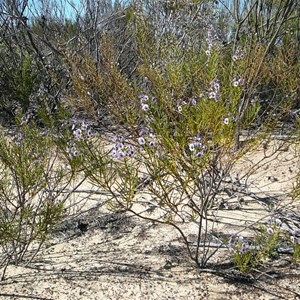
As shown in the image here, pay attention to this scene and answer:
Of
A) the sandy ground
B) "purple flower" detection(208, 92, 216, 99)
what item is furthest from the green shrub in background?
"purple flower" detection(208, 92, 216, 99)

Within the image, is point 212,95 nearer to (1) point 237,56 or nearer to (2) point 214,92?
(2) point 214,92

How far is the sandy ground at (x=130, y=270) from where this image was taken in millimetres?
3027

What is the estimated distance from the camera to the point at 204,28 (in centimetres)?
732

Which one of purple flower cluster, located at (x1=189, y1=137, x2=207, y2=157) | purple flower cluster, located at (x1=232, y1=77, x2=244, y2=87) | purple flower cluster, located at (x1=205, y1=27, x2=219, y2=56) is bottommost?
purple flower cluster, located at (x1=189, y1=137, x2=207, y2=157)

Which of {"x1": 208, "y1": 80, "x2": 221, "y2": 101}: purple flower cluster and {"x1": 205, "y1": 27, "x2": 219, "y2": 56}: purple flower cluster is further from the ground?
{"x1": 205, "y1": 27, "x2": 219, "y2": 56}: purple flower cluster

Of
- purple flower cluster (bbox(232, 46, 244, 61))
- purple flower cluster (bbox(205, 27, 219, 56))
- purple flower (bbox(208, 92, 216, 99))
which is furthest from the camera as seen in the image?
purple flower cluster (bbox(205, 27, 219, 56))

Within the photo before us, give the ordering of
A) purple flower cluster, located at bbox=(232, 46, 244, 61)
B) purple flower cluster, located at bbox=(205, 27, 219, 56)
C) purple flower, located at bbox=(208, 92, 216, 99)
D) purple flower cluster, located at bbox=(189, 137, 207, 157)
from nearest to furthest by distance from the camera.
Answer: purple flower cluster, located at bbox=(189, 137, 207, 157) < purple flower, located at bbox=(208, 92, 216, 99) < purple flower cluster, located at bbox=(232, 46, 244, 61) < purple flower cluster, located at bbox=(205, 27, 219, 56)

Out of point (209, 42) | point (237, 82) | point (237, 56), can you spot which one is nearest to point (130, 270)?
point (237, 82)

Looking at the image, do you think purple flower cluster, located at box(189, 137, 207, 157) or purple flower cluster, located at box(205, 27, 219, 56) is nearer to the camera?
purple flower cluster, located at box(189, 137, 207, 157)

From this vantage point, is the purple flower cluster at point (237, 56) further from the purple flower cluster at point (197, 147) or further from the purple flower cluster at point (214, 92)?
the purple flower cluster at point (197, 147)

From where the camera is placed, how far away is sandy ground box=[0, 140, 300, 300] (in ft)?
9.93

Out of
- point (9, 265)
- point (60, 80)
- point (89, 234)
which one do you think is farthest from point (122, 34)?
point (9, 265)

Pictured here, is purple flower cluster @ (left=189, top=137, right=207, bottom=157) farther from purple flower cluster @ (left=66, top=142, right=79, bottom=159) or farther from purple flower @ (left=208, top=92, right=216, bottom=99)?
purple flower cluster @ (left=66, top=142, right=79, bottom=159)

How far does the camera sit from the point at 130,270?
10.7 ft
